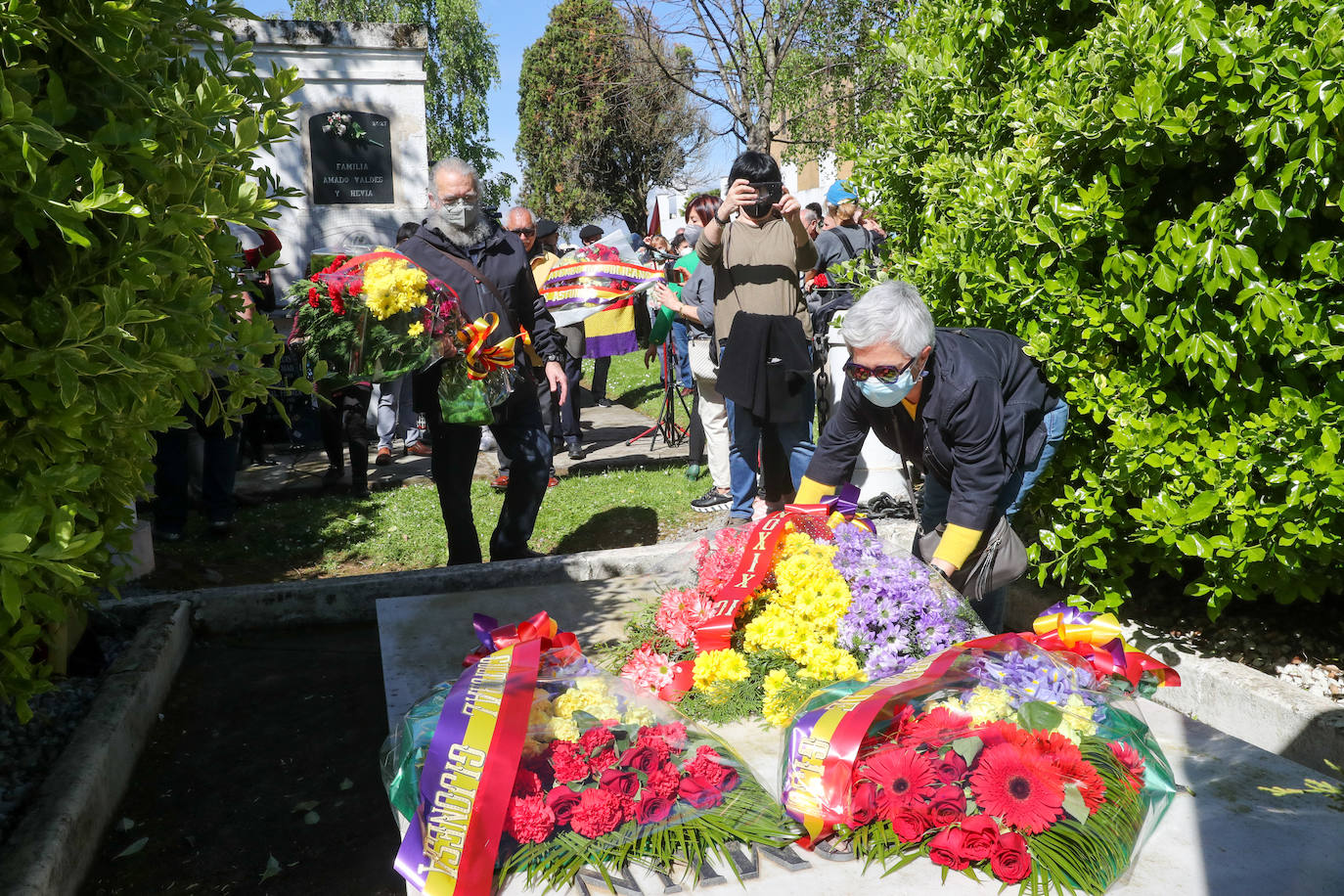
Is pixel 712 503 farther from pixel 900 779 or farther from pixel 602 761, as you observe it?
pixel 900 779

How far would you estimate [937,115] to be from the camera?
485cm

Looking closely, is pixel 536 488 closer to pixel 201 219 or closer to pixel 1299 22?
pixel 201 219

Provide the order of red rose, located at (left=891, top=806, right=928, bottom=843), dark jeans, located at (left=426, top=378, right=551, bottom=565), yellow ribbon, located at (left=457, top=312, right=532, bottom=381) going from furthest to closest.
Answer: dark jeans, located at (left=426, top=378, right=551, bottom=565), yellow ribbon, located at (left=457, top=312, right=532, bottom=381), red rose, located at (left=891, top=806, right=928, bottom=843)

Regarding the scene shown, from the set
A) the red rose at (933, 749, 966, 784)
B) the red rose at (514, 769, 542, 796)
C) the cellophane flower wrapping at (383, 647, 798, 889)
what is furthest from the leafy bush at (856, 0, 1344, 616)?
the red rose at (514, 769, 542, 796)

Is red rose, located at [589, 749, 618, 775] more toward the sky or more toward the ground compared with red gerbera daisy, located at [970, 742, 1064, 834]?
more toward the ground

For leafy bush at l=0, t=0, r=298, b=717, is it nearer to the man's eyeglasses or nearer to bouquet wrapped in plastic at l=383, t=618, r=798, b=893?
bouquet wrapped in plastic at l=383, t=618, r=798, b=893

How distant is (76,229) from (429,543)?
15.2ft

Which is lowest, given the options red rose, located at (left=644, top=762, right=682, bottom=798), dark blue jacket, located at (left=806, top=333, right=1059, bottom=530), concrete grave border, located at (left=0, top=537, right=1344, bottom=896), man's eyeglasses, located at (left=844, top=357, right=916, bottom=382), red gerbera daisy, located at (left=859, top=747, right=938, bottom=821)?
concrete grave border, located at (left=0, top=537, right=1344, bottom=896)

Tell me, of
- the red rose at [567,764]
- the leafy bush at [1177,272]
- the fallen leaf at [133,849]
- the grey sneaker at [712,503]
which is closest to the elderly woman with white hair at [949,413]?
the leafy bush at [1177,272]

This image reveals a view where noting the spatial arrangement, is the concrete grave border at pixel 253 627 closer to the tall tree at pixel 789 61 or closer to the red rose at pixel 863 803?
the red rose at pixel 863 803

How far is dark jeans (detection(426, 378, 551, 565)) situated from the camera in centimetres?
492

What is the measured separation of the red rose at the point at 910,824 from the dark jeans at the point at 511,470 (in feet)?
9.97

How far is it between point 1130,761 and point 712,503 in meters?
4.70

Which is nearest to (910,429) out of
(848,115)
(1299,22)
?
(1299,22)
